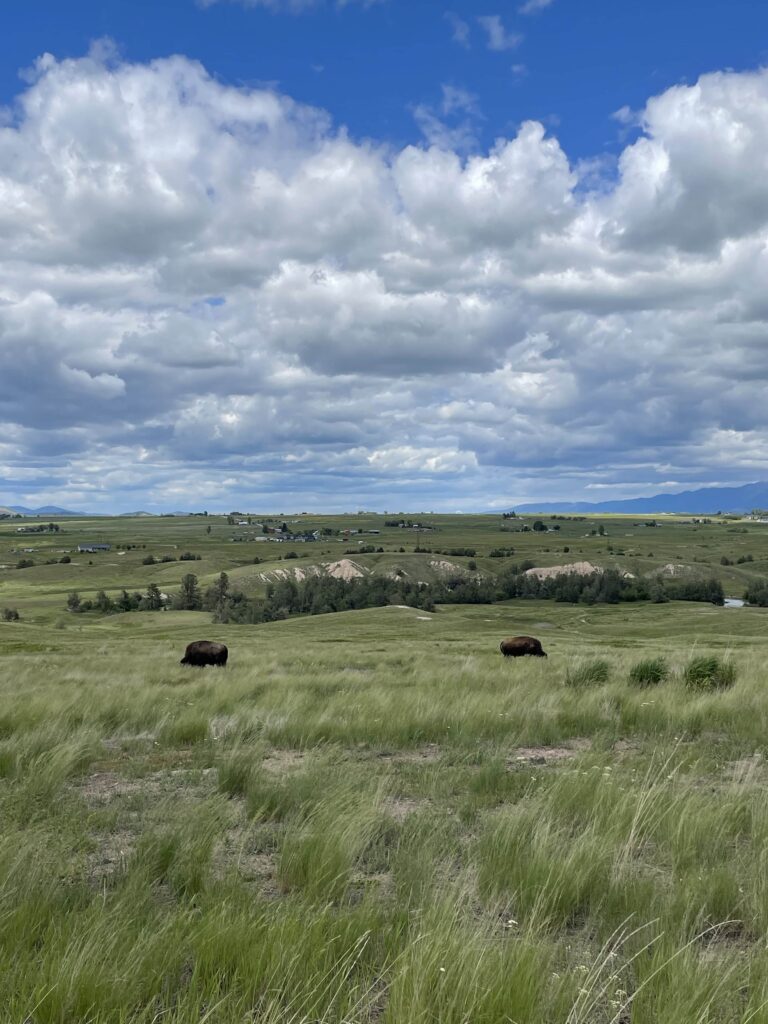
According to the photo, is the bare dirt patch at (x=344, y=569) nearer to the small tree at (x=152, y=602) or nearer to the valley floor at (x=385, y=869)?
the small tree at (x=152, y=602)

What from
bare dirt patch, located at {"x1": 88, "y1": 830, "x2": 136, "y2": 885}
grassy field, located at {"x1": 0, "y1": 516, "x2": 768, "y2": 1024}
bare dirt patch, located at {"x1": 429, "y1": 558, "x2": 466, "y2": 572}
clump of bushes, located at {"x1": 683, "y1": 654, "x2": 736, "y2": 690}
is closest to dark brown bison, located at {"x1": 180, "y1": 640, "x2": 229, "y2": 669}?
grassy field, located at {"x1": 0, "y1": 516, "x2": 768, "y2": 1024}

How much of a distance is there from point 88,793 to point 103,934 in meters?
4.01

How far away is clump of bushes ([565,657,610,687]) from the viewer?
14930mm

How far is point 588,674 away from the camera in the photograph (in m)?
15.5

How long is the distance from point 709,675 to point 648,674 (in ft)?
3.73

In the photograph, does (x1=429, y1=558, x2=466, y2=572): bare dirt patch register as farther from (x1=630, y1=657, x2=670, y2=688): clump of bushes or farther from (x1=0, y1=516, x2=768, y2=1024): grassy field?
(x1=0, y1=516, x2=768, y2=1024): grassy field

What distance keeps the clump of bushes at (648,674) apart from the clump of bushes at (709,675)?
480 mm

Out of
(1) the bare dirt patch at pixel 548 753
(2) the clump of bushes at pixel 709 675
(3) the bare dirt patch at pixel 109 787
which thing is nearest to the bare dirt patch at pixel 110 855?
(3) the bare dirt patch at pixel 109 787

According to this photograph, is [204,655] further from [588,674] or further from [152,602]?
[152,602]

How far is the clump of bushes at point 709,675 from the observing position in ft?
45.3

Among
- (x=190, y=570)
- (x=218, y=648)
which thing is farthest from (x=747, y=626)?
A: (x=190, y=570)

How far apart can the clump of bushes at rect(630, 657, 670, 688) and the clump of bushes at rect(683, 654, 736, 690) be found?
1.58 feet

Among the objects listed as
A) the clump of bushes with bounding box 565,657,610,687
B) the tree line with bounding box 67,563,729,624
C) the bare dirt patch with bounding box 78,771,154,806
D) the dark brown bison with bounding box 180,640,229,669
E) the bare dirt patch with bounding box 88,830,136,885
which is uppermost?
the bare dirt patch with bounding box 88,830,136,885

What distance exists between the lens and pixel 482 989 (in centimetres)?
336
